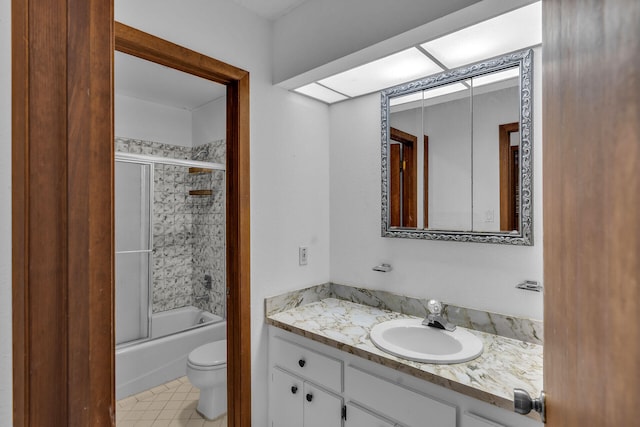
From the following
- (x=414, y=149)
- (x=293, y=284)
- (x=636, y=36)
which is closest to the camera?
(x=636, y=36)

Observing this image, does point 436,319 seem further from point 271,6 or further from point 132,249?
point 132,249

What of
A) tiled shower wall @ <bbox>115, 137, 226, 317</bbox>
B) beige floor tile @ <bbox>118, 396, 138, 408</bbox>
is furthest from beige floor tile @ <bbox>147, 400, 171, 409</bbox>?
tiled shower wall @ <bbox>115, 137, 226, 317</bbox>

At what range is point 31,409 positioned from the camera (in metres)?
0.33

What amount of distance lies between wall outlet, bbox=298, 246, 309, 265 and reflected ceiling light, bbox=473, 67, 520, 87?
1279 mm

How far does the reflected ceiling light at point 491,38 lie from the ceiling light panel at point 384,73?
8 cm

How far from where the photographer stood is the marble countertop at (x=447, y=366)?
3.45ft

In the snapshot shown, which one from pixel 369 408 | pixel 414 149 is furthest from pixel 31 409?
pixel 414 149

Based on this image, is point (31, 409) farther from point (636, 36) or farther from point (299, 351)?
point (299, 351)

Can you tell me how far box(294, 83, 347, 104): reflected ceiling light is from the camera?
190 centimetres

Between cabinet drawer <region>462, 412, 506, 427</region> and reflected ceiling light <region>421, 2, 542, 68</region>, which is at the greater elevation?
reflected ceiling light <region>421, 2, 542, 68</region>

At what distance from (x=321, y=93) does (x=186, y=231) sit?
6.65 feet

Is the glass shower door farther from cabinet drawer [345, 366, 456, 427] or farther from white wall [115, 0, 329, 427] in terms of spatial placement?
cabinet drawer [345, 366, 456, 427]

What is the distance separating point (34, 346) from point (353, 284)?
181 centimetres

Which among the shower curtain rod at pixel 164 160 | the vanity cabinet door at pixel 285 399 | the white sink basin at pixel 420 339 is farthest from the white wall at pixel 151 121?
the white sink basin at pixel 420 339
